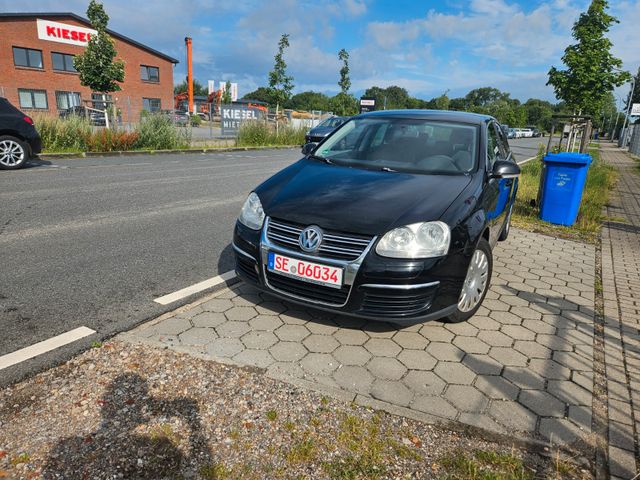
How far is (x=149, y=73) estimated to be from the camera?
4662 cm

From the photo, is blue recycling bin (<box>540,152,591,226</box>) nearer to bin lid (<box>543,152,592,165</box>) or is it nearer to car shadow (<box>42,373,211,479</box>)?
bin lid (<box>543,152,592,165</box>)

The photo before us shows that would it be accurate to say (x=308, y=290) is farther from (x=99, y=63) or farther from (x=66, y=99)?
(x=66, y=99)

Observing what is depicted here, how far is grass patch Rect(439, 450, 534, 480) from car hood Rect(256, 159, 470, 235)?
140cm

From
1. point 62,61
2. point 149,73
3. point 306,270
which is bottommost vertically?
point 306,270

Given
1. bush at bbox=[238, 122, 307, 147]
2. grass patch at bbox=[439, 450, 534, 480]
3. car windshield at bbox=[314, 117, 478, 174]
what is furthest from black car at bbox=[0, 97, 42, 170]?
bush at bbox=[238, 122, 307, 147]

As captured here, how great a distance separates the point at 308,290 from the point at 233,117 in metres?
23.9

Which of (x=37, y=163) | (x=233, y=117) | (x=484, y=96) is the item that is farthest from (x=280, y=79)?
(x=484, y=96)

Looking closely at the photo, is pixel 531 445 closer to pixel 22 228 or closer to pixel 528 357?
pixel 528 357

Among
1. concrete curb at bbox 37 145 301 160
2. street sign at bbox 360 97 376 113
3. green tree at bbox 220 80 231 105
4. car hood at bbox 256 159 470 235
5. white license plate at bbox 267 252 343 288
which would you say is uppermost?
green tree at bbox 220 80 231 105

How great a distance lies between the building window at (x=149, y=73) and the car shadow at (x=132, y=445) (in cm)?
4961

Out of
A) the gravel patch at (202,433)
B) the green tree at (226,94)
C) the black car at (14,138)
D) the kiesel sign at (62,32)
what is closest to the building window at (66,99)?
the kiesel sign at (62,32)

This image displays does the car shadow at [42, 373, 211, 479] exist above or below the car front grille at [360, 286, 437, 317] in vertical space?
below

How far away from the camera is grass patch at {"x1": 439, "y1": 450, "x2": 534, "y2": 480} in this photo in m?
2.10

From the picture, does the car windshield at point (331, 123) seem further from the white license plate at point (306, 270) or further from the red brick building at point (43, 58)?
the white license plate at point (306, 270)
